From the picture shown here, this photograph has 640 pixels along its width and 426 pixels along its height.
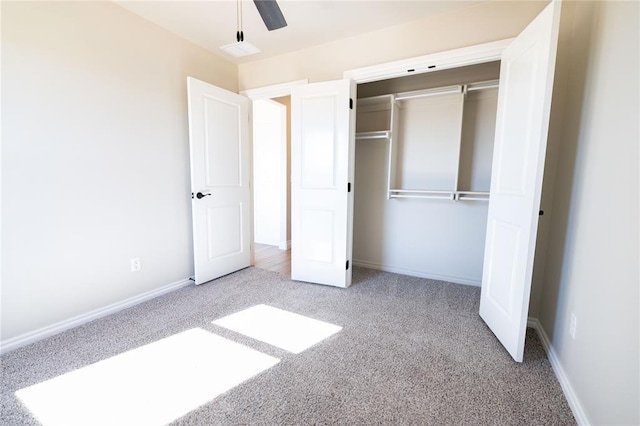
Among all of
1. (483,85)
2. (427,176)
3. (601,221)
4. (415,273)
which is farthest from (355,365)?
(483,85)

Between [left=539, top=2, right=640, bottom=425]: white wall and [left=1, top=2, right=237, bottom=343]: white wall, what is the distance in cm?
314

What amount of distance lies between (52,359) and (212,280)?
143cm

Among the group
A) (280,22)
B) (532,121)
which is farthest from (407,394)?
(280,22)

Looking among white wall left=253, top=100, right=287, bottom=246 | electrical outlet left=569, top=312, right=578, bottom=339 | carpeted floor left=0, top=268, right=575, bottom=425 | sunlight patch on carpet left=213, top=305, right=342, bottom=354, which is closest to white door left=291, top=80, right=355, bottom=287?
carpeted floor left=0, top=268, right=575, bottom=425

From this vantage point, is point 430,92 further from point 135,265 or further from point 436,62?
point 135,265

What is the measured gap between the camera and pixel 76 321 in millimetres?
2061

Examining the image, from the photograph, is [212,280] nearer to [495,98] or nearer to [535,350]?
[535,350]

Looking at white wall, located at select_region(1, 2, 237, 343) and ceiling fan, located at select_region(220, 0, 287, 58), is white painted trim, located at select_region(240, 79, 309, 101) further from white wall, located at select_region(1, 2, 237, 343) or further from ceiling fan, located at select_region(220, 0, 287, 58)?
ceiling fan, located at select_region(220, 0, 287, 58)

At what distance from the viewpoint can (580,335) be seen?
134cm

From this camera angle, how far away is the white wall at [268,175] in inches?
182

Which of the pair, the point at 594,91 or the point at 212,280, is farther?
the point at 212,280

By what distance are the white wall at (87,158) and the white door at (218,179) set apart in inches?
6.9

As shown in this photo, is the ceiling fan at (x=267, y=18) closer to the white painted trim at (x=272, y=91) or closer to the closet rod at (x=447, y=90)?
the white painted trim at (x=272, y=91)

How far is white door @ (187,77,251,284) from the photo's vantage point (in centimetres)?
274
